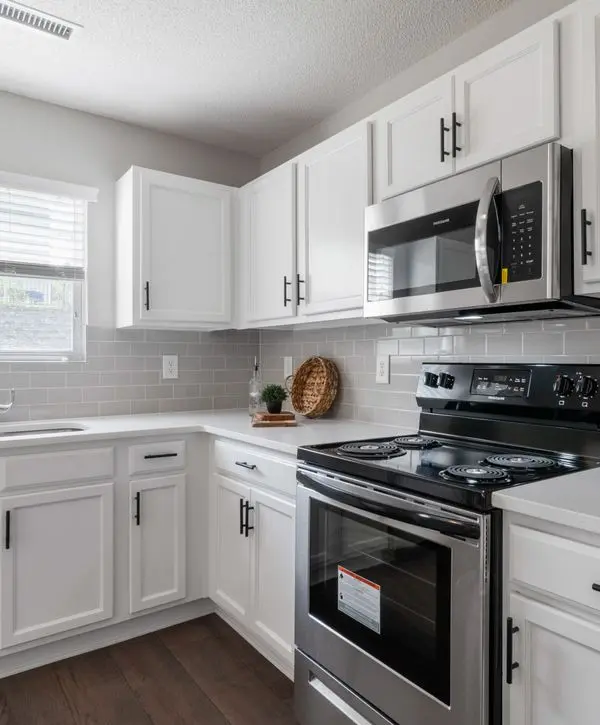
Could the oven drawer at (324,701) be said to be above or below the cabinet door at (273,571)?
below

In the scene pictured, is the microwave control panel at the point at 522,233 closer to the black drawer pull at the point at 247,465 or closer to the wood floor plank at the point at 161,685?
the black drawer pull at the point at 247,465

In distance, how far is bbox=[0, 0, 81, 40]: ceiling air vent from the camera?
6.36ft

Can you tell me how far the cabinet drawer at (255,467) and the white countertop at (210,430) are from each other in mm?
54

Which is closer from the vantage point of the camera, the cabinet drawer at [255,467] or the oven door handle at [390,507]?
the oven door handle at [390,507]

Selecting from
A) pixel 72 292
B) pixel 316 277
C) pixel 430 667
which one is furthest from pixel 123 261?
pixel 430 667

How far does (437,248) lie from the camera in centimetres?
172

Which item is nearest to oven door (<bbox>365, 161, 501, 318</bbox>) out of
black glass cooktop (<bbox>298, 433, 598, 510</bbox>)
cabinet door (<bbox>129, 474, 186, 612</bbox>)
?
black glass cooktop (<bbox>298, 433, 598, 510</bbox>)

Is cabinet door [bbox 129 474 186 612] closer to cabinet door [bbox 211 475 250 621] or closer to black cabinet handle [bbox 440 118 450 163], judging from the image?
cabinet door [bbox 211 475 250 621]

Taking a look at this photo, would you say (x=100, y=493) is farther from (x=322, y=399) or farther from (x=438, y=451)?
(x=438, y=451)

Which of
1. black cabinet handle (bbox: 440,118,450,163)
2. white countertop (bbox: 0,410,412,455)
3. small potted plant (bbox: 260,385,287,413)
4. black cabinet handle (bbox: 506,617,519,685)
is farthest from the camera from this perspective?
small potted plant (bbox: 260,385,287,413)

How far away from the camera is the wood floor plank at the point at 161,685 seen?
1.83 metres

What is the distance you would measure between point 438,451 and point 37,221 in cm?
221

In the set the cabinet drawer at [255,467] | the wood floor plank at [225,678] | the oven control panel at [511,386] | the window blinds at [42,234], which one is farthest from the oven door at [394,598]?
the window blinds at [42,234]

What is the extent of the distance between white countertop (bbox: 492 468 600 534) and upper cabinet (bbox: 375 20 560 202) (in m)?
0.90
